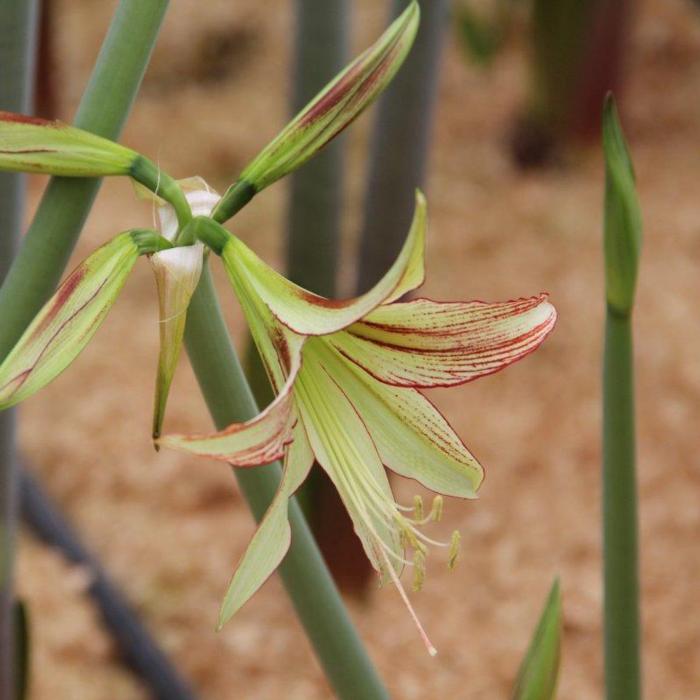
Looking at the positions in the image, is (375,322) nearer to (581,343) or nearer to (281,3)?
(581,343)

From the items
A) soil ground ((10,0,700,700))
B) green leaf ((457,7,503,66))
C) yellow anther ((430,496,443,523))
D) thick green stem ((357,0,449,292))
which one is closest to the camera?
yellow anther ((430,496,443,523))

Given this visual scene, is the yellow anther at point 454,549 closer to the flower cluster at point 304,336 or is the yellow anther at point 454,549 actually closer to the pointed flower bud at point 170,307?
the flower cluster at point 304,336

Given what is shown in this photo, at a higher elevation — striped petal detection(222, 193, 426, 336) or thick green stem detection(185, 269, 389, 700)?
striped petal detection(222, 193, 426, 336)

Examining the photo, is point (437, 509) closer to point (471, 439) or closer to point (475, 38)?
point (471, 439)

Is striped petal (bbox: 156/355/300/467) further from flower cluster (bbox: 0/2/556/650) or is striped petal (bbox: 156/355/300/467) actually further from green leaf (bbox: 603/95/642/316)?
green leaf (bbox: 603/95/642/316)

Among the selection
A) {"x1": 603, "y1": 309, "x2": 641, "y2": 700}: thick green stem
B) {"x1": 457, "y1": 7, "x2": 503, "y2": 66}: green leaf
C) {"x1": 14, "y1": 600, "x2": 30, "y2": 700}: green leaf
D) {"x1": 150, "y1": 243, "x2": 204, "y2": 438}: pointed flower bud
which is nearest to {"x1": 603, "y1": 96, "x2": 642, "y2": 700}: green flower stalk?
{"x1": 603, "y1": 309, "x2": 641, "y2": 700}: thick green stem
